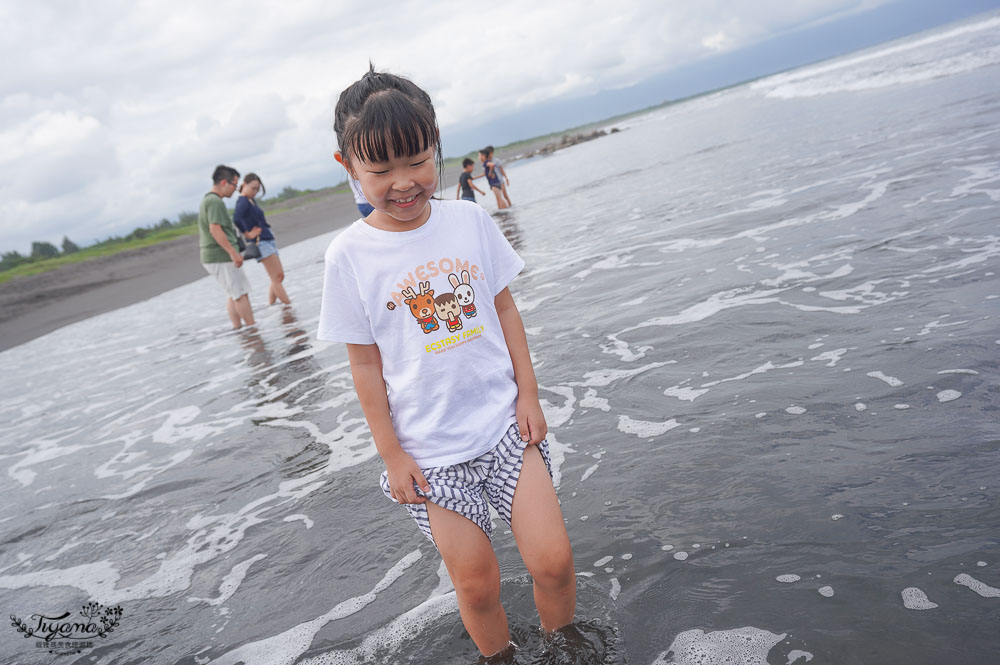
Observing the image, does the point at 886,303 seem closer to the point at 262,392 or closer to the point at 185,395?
the point at 262,392

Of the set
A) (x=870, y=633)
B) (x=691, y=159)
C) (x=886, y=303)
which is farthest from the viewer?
(x=691, y=159)

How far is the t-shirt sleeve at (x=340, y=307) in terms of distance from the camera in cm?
220

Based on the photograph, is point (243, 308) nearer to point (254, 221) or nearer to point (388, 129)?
point (254, 221)

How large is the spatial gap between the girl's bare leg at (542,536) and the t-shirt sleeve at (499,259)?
0.62 m

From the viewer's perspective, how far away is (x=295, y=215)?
3659 cm

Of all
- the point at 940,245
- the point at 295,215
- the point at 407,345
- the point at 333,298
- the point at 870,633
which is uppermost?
the point at 295,215

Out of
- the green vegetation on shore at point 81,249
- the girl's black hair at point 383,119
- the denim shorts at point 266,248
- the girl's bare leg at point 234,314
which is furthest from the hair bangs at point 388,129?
the green vegetation on shore at point 81,249

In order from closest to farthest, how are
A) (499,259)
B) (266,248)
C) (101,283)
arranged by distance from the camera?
(499,259) < (266,248) < (101,283)

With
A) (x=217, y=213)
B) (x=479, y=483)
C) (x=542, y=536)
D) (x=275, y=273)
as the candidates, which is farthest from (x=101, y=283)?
(x=542, y=536)

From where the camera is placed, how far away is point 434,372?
223 centimetres

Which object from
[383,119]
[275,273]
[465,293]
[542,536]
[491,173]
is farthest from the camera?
[491,173]

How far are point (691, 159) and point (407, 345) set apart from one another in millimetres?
18319

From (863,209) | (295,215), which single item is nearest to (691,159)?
(863,209)

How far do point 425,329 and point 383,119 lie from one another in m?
0.69
